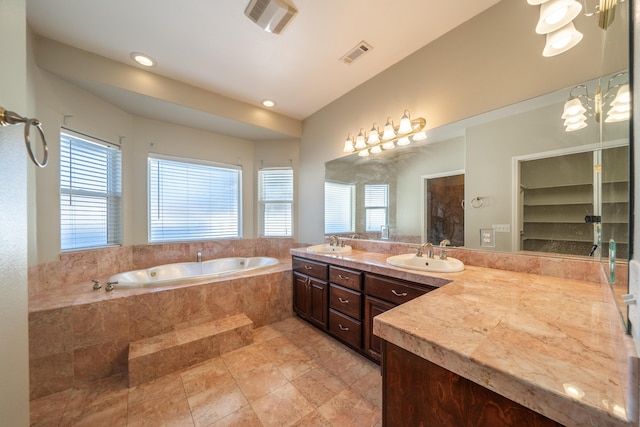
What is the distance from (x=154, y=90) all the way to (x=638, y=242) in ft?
10.8

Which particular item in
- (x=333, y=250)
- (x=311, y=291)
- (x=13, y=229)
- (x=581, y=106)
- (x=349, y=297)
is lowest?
(x=311, y=291)

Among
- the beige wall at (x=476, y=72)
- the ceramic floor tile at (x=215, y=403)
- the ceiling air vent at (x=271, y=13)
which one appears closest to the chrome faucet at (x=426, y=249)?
the beige wall at (x=476, y=72)

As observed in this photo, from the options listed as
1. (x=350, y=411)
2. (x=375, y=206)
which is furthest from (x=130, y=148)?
(x=350, y=411)

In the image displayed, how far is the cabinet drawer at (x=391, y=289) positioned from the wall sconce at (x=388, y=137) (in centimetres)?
132

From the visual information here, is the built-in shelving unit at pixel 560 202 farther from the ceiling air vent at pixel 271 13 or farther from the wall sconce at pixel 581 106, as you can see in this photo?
the ceiling air vent at pixel 271 13

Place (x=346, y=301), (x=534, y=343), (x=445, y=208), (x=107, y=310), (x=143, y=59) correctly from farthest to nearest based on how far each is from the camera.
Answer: (x=143, y=59), (x=346, y=301), (x=445, y=208), (x=107, y=310), (x=534, y=343)

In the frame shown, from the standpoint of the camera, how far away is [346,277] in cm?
199

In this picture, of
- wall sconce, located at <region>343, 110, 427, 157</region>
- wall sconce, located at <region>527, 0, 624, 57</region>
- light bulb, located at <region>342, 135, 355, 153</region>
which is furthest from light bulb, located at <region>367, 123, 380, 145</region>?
wall sconce, located at <region>527, 0, 624, 57</region>

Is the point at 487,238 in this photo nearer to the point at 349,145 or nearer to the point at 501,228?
the point at 501,228

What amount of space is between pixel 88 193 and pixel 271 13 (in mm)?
2497

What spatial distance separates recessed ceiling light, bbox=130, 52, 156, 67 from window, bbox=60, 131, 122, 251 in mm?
972

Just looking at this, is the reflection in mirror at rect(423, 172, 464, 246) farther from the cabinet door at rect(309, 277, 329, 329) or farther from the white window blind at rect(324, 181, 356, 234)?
the cabinet door at rect(309, 277, 329, 329)

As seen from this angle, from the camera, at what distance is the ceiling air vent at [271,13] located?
1535 mm

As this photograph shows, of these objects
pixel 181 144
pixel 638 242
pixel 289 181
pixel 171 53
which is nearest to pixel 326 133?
pixel 289 181
